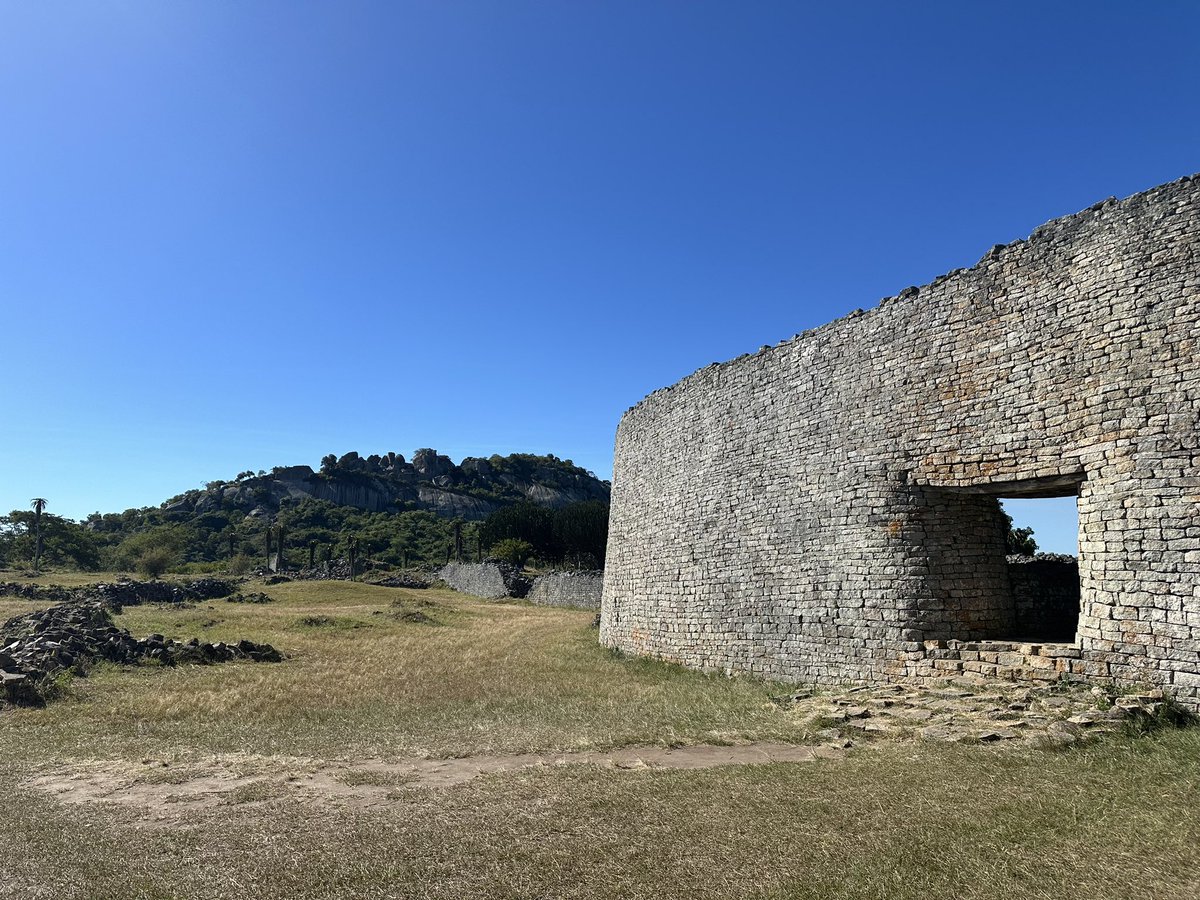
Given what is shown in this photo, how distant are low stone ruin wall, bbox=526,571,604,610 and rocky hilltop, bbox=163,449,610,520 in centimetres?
6632

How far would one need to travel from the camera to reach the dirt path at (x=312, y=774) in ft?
21.5

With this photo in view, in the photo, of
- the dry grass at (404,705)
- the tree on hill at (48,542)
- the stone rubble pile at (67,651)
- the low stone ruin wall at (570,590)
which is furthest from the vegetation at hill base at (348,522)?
the dry grass at (404,705)

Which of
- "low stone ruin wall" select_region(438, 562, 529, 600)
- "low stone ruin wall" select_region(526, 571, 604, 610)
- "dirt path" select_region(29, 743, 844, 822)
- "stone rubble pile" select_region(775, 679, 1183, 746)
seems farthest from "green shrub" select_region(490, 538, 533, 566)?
"dirt path" select_region(29, 743, 844, 822)

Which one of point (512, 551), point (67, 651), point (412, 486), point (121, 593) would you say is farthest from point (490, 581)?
point (412, 486)

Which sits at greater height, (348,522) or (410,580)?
(348,522)

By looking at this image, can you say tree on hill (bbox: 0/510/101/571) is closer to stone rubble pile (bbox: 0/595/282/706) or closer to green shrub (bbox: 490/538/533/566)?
green shrub (bbox: 490/538/533/566)

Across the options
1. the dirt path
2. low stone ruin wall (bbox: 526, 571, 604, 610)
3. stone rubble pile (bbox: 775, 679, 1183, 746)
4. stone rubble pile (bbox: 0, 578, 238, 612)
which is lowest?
stone rubble pile (bbox: 0, 578, 238, 612)

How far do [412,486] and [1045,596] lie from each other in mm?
132848

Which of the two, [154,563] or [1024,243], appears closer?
[1024,243]

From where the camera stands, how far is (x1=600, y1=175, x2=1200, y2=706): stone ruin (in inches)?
349

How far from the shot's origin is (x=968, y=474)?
430 inches

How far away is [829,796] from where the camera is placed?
19.5 ft

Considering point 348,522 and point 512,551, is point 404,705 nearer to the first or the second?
point 512,551

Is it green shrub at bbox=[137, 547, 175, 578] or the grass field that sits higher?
the grass field
